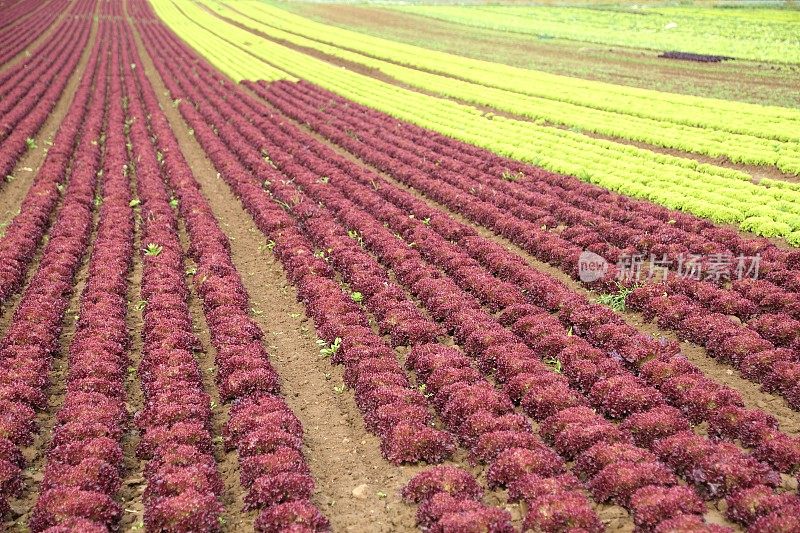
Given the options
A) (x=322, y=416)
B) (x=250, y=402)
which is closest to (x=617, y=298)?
(x=322, y=416)

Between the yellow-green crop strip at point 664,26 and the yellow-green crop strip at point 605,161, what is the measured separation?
3365 centimetres

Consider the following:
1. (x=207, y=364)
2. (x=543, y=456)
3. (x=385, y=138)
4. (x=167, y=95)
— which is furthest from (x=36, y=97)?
(x=543, y=456)

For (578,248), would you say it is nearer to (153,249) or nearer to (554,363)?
(554,363)

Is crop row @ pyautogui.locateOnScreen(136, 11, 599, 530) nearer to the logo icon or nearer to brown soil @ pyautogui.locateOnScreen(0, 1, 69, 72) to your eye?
the logo icon

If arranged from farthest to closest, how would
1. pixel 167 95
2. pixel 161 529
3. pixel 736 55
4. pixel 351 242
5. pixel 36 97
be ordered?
pixel 736 55
pixel 167 95
pixel 36 97
pixel 351 242
pixel 161 529

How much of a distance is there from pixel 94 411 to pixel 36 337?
3.87m

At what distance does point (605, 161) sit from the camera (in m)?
28.0

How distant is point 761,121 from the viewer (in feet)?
107

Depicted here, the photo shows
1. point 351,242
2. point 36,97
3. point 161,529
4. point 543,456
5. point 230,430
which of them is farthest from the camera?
point 36,97

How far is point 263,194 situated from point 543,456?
1737 cm

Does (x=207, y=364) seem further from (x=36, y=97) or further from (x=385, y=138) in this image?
(x=36, y=97)

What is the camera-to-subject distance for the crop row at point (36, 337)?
10977 millimetres

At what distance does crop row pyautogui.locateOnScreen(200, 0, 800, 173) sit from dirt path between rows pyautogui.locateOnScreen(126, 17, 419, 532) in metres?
21.8

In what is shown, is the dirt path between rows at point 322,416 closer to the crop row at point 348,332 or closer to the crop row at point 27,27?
the crop row at point 348,332
